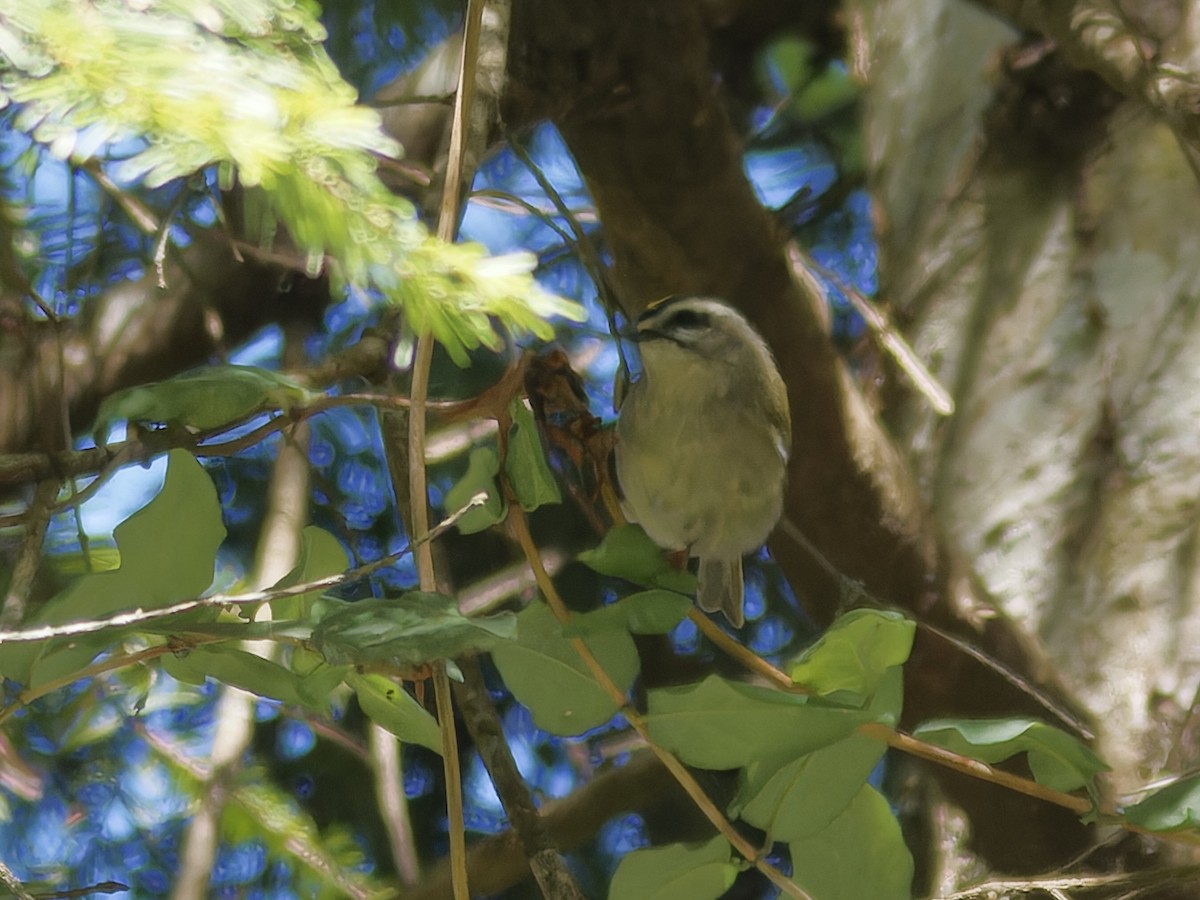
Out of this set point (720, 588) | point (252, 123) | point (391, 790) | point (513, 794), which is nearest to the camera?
point (252, 123)

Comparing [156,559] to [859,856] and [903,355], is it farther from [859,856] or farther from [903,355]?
[903,355]

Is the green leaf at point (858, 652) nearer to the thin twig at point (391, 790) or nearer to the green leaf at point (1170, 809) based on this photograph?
the green leaf at point (1170, 809)

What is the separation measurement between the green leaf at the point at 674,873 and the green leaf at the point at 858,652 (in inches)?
4.7

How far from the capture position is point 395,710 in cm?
77

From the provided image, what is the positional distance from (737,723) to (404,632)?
20 centimetres

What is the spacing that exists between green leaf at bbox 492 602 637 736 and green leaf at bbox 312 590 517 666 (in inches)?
3.1

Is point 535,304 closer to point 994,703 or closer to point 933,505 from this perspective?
point 994,703

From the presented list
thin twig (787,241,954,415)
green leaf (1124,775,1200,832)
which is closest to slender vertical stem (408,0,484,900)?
green leaf (1124,775,1200,832)

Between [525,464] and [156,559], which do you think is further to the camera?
[525,464]

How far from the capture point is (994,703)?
147 centimetres

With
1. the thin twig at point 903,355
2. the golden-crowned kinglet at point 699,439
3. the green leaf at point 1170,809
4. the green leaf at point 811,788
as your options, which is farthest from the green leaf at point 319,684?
the golden-crowned kinglet at point 699,439

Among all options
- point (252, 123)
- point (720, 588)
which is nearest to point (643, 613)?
point (252, 123)

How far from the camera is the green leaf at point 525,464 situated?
81 centimetres

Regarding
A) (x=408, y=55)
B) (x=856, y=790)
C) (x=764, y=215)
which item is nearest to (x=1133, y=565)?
(x=764, y=215)
